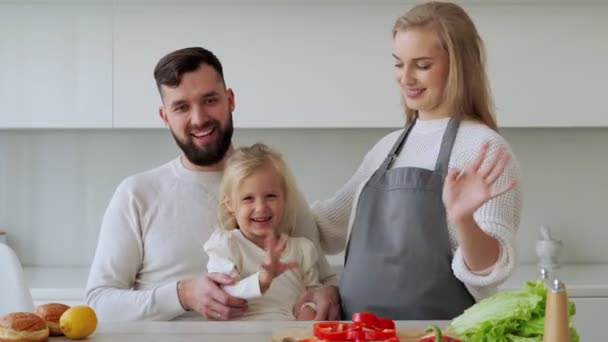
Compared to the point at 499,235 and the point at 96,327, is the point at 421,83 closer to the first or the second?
the point at 499,235

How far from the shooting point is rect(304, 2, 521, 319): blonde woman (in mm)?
1974

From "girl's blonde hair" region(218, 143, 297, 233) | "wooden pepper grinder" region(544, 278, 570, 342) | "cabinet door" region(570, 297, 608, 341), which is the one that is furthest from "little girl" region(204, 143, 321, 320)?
"cabinet door" region(570, 297, 608, 341)

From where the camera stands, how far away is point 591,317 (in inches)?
129

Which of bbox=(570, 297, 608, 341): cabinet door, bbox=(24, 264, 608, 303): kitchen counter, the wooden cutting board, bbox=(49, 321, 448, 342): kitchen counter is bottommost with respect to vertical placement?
bbox=(570, 297, 608, 341): cabinet door

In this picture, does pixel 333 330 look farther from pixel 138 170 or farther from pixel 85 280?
pixel 138 170

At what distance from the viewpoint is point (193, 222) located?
231cm

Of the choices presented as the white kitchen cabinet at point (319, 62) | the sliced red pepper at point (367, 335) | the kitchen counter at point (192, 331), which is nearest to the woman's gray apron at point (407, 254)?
the kitchen counter at point (192, 331)

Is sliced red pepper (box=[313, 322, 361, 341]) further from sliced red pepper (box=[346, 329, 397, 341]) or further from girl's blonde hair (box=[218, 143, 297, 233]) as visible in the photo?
girl's blonde hair (box=[218, 143, 297, 233])

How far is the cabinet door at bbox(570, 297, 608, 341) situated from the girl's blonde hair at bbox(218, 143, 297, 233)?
137 centimetres

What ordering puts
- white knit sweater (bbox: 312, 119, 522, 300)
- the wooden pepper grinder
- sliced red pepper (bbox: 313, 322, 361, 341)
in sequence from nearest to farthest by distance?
the wooden pepper grinder → sliced red pepper (bbox: 313, 322, 361, 341) → white knit sweater (bbox: 312, 119, 522, 300)

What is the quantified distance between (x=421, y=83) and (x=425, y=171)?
0.61ft

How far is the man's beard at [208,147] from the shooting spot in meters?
2.34

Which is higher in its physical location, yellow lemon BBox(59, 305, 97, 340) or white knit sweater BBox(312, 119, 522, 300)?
white knit sweater BBox(312, 119, 522, 300)

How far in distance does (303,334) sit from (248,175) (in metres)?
0.58
